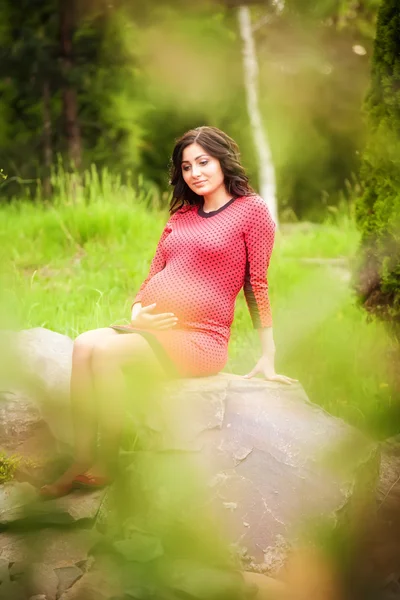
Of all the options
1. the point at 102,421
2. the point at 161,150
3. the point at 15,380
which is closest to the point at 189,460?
the point at 102,421

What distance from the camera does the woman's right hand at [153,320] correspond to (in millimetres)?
2576

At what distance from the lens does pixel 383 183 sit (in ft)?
11.5

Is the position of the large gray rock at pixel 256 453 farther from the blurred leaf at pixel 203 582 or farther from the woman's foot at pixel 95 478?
the blurred leaf at pixel 203 582

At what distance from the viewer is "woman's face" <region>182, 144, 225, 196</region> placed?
2.74 meters

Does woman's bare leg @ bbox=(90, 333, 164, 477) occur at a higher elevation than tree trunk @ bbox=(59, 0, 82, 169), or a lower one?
lower

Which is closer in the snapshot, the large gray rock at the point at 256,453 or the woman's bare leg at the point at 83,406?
the large gray rock at the point at 256,453

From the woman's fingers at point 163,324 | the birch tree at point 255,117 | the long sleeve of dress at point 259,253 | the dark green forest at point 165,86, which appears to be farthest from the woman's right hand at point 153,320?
the birch tree at point 255,117

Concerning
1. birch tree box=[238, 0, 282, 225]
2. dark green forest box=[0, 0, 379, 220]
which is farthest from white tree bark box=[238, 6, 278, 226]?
dark green forest box=[0, 0, 379, 220]

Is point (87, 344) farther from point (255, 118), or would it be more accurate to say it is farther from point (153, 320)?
point (255, 118)

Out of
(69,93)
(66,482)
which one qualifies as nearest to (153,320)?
(66,482)

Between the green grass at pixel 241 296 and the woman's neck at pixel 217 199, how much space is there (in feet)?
2.17

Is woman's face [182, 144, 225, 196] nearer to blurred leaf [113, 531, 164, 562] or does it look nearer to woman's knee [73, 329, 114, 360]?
woman's knee [73, 329, 114, 360]

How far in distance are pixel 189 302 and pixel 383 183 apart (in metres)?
1.40

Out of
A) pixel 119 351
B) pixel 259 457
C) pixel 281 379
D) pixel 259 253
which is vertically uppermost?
pixel 259 253
